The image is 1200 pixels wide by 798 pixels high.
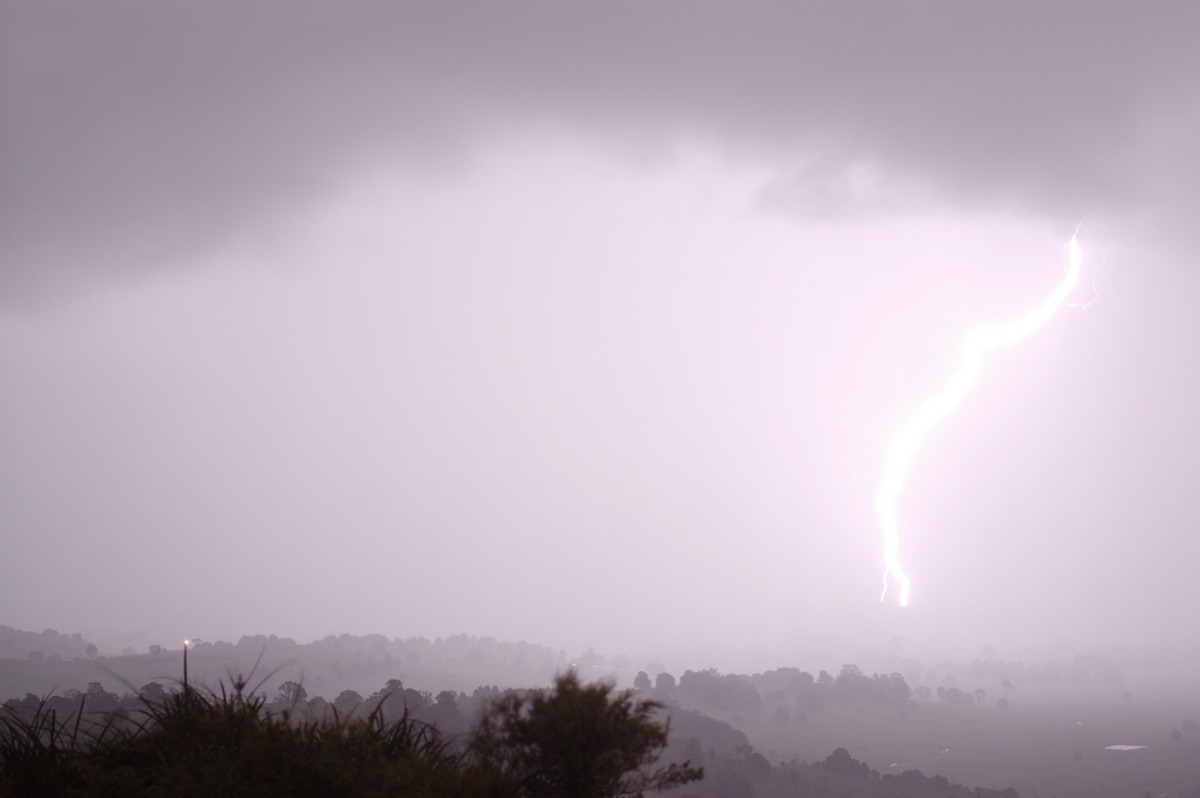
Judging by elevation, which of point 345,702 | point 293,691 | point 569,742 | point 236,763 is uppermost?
point 569,742

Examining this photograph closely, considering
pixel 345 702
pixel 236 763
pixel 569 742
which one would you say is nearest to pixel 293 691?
pixel 236 763

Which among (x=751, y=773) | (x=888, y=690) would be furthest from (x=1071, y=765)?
(x=751, y=773)

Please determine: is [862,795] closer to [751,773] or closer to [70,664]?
[751,773]

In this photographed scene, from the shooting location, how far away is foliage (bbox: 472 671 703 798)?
23.9ft

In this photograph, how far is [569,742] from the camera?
7.30 m

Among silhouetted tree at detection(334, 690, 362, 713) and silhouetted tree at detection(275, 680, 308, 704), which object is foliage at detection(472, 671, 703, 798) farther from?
silhouetted tree at detection(334, 690, 362, 713)

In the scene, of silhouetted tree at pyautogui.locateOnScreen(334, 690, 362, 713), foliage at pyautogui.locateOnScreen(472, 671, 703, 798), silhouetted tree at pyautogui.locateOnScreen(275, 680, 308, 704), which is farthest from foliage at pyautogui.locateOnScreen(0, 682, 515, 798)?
silhouetted tree at pyautogui.locateOnScreen(334, 690, 362, 713)

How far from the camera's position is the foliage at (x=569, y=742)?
23.9 feet

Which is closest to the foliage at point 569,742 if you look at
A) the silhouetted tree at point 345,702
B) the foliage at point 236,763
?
the foliage at point 236,763

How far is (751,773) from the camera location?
53.8 meters

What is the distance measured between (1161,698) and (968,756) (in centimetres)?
10927

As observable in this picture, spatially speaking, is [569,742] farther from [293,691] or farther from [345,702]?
[345,702]

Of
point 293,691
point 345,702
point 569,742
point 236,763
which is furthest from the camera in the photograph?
point 345,702

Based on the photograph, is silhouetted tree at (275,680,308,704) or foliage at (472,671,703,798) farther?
silhouetted tree at (275,680,308,704)
